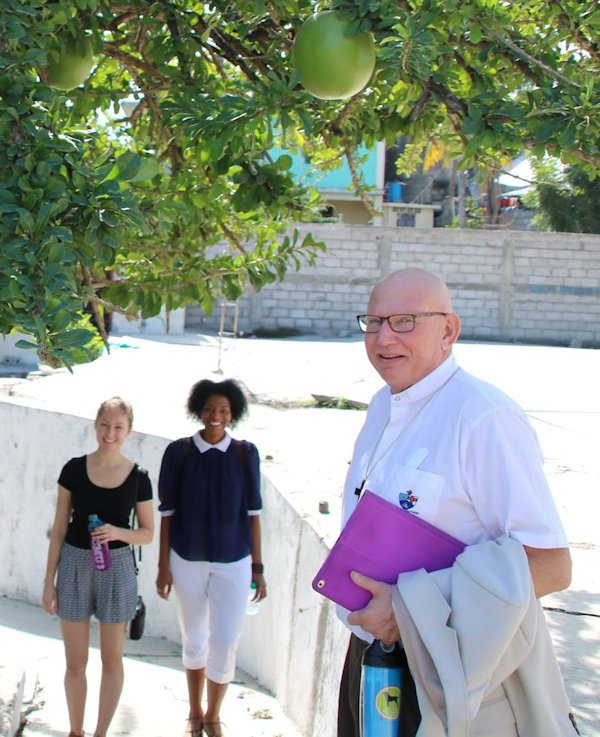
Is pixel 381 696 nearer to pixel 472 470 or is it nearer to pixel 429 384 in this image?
pixel 472 470

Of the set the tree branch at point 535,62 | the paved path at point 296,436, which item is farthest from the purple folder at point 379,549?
the paved path at point 296,436

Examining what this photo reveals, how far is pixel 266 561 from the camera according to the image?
254 inches

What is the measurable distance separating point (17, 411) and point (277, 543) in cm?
302

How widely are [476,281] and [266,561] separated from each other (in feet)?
42.3

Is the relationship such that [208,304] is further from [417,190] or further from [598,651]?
[417,190]

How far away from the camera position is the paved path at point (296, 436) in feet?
15.6

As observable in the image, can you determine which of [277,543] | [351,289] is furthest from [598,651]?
[351,289]

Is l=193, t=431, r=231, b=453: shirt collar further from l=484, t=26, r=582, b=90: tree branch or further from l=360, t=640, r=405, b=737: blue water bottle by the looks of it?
l=360, t=640, r=405, b=737: blue water bottle

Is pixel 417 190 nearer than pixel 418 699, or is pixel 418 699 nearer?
pixel 418 699

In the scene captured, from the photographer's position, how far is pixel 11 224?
1.90 meters

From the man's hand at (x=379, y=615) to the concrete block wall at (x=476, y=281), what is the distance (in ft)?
54.0

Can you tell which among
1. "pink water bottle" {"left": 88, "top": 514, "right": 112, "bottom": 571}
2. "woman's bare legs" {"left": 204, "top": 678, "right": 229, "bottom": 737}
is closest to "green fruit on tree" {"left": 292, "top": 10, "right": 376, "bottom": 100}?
"pink water bottle" {"left": 88, "top": 514, "right": 112, "bottom": 571}

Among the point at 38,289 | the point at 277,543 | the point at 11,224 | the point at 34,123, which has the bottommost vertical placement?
the point at 277,543

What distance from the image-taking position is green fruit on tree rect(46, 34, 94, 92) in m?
2.85
